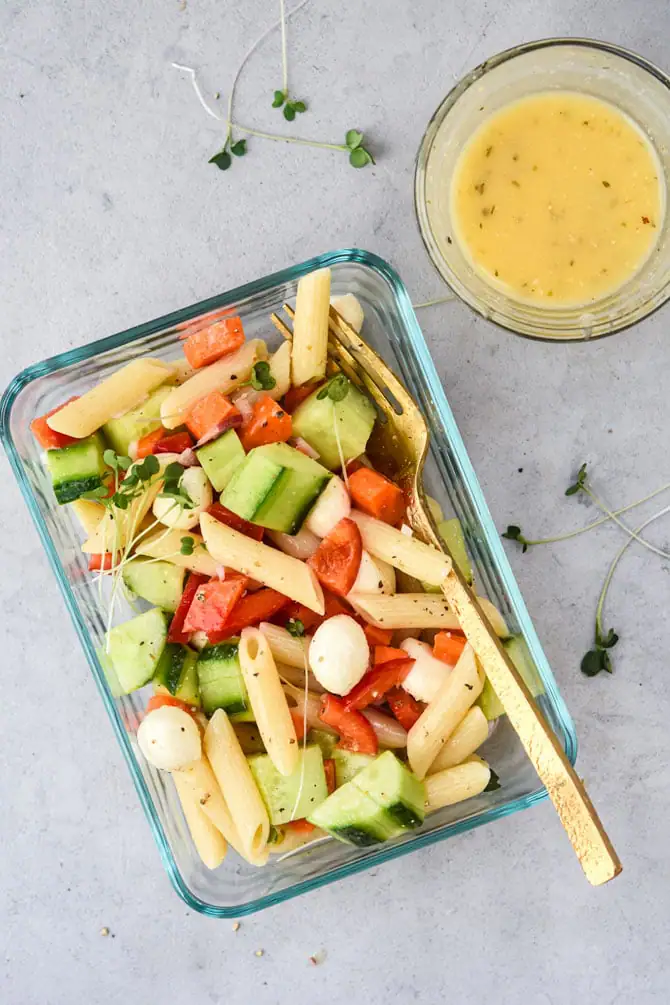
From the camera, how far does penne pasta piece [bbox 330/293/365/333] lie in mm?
1717

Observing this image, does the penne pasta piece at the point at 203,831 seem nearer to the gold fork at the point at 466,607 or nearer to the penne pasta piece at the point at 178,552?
the penne pasta piece at the point at 178,552

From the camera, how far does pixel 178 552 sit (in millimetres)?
1691

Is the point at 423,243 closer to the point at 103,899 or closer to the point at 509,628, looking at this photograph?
the point at 509,628

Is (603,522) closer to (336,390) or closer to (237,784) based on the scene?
(336,390)

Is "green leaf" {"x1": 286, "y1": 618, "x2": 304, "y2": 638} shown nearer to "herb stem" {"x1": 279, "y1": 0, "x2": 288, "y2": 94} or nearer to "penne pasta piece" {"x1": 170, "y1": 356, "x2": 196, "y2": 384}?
"penne pasta piece" {"x1": 170, "y1": 356, "x2": 196, "y2": 384}

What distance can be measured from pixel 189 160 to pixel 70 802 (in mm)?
1401

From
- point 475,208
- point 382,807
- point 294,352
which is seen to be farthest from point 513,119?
point 382,807

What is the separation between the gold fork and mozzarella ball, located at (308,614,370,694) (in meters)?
0.18

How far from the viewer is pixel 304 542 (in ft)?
5.56

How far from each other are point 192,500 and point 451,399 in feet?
2.02

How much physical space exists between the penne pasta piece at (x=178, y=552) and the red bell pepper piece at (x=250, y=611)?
81mm

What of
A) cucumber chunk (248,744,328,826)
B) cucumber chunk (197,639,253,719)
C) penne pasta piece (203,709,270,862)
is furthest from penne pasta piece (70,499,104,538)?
cucumber chunk (248,744,328,826)

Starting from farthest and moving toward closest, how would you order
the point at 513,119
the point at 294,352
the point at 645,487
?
1. the point at 645,487
2. the point at 513,119
3. the point at 294,352

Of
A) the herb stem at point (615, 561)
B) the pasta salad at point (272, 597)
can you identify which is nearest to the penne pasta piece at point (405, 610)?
the pasta salad at point (272, 597)
